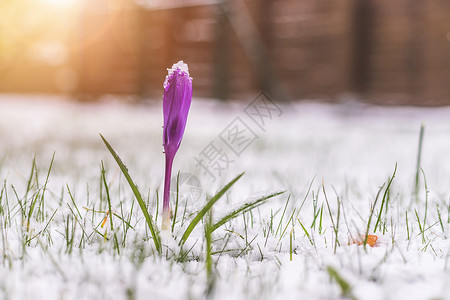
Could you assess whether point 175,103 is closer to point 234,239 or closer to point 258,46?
point 234,239

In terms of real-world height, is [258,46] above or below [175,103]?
above

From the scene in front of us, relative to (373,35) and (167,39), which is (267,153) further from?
(167,39)

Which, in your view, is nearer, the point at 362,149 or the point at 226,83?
the point at 362,149

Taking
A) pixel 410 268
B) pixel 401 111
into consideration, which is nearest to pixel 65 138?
pixel 410 268

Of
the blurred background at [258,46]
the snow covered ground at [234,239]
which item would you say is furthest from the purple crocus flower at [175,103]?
the blurred background at [258,46]

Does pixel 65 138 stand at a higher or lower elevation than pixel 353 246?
higher

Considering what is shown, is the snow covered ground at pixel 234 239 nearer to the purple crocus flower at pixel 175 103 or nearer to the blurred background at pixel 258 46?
the purple crocus flower at pixel 175 103

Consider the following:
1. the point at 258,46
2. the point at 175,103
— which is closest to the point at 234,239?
the point at 175,103

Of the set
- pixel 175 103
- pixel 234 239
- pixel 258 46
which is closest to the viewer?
pixel 175 103

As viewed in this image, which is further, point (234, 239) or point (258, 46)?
point (258, 46)
